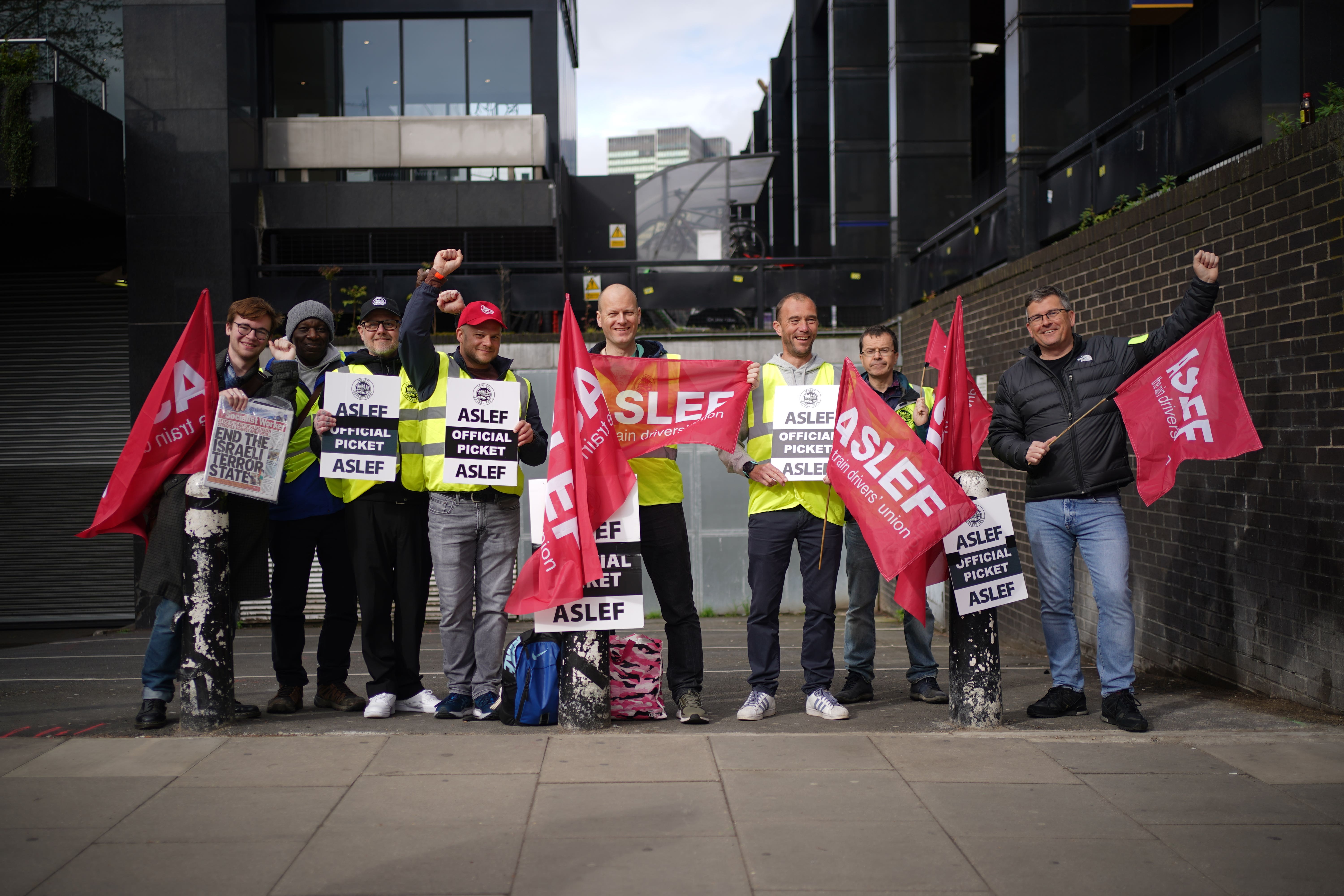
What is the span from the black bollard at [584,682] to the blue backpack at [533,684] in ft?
0.36

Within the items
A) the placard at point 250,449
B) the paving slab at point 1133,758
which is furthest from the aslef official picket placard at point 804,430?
the placard at point 250,449

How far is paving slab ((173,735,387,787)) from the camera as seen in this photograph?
4.87 m

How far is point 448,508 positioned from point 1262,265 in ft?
15.7

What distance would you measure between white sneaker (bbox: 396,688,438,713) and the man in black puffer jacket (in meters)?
3.39

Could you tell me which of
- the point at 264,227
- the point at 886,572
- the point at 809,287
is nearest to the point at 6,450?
the point at 264,227

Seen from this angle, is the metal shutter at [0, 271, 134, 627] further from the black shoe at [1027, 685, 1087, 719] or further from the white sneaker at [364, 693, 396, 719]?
the black shoe at [1027, 685, 1087, 719]

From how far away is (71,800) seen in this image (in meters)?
4.65

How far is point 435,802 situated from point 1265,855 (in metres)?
3.15

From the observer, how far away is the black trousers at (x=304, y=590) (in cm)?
635

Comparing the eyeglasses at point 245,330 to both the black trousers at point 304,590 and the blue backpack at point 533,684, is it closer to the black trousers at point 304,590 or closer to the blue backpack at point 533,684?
the black trousers at point 304,590

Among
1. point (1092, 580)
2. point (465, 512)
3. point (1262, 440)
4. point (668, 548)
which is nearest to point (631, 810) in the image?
point (668, 548)

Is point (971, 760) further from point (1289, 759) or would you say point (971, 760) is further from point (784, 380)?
point (784, 380)

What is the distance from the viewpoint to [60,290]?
52.9 feet

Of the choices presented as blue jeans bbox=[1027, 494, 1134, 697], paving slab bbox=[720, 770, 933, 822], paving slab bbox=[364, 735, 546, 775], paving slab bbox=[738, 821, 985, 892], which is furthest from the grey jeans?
blue jeans bbox=[1027, 494, 1134, 697]
